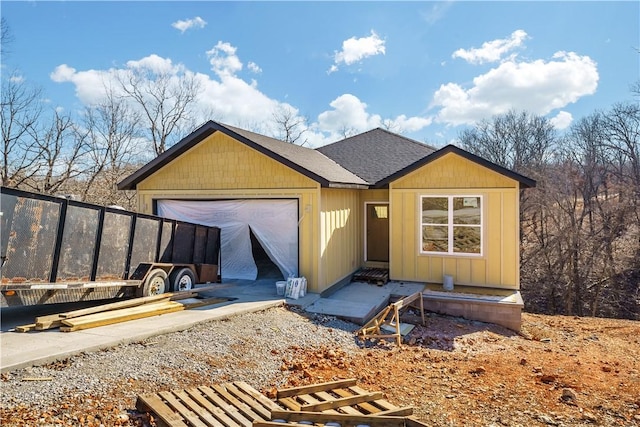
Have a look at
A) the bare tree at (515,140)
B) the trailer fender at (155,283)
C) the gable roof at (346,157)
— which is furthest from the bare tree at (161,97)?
the bare tree at (515,140)

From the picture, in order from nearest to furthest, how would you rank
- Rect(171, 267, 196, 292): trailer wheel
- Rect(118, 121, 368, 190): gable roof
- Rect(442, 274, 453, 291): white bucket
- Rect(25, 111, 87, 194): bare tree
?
Rect(171, 267, 196, 292): trailer wheel, Rect(118, 121, 368, 190): gable roof, Rect(442, 274, 453, 291): white bucket, Rect(25, 111, 87, 194): bare tree

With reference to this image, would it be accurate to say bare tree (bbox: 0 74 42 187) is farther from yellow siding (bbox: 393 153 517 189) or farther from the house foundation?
the house foundation

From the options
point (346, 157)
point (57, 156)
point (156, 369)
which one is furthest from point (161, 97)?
point (156, 369)

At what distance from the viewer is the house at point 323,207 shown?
10195 mm

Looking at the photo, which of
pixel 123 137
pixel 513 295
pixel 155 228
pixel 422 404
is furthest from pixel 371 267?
pixel 123 137

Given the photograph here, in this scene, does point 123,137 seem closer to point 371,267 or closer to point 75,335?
point 371,267

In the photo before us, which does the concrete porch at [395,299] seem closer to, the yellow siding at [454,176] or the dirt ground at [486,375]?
the dirt ground at [486,375]

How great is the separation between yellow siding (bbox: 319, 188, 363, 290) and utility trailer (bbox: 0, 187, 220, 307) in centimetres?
331

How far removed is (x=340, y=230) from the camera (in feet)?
37.4

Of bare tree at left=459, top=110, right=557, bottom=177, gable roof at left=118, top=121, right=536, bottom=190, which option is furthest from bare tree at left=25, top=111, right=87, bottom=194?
bare tree at left=459, top=110, right=557, bottom=177

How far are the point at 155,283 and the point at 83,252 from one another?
1.82 m

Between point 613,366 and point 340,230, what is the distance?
6764 mm

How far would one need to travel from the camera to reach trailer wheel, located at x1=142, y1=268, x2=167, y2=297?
8.22m

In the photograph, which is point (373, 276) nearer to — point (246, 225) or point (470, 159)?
point (246, 225)
